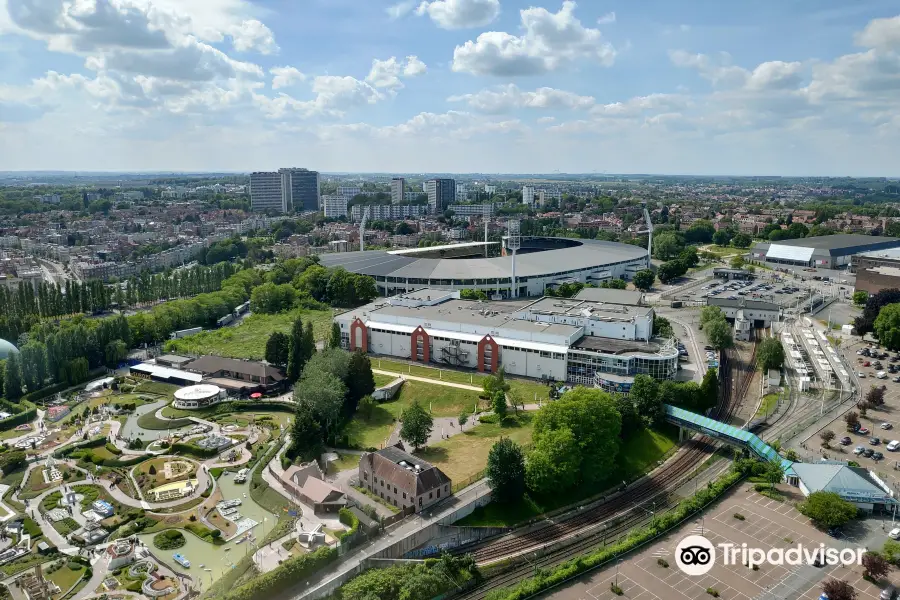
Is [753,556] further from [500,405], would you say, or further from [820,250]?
[820,250]

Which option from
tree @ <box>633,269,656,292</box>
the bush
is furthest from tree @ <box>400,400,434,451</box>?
tree @ <box>633,269,656,292</box>

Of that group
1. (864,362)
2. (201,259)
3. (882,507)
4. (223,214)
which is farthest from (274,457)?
(223,214)

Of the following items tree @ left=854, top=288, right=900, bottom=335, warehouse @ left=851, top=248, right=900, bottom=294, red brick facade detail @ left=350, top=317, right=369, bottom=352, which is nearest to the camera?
red brick facade detail @ left=350, top=317, right=369, bottom=352

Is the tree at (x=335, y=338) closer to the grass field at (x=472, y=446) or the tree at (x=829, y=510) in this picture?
the grass field at (x=472, y=446)

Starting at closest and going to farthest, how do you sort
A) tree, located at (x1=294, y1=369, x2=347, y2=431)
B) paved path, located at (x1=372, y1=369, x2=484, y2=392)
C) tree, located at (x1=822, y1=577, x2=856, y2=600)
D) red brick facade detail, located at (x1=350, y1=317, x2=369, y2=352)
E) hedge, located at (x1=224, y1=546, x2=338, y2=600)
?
tree, located at (x1=822, y1=577, x2=856, y2=600)
hedge, located at (x1=224, y1=546, x2=338, y2=600)
tree, located at (x1=294, y1=369, x2=347, y2=431)
paved path, located at (x1=372, y1=369, x2=484, y2=392)
red brick facade detail, located at (x1=350, y1=317, x2=369, y2=352)

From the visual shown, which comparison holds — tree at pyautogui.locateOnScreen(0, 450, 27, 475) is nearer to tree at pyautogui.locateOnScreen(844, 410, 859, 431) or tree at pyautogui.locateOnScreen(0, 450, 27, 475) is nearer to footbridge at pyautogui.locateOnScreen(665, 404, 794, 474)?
footbridge at pyautogui.locateOnScreen(665, 404, 794, 474)

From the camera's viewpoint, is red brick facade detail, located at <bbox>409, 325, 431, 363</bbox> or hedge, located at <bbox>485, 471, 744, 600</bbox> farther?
red brick facade detail, located at <bbox>409, 325, 431, 363</bbox>
